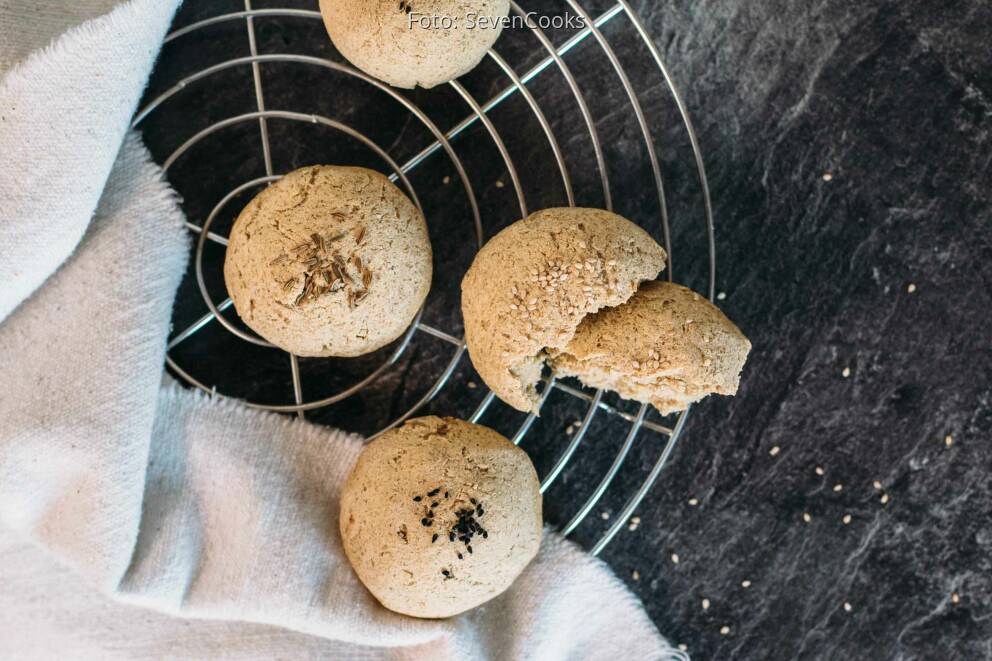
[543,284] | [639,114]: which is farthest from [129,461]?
[639,114]

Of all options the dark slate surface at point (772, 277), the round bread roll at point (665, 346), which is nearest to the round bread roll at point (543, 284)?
the round bread roll at point (665, 346)

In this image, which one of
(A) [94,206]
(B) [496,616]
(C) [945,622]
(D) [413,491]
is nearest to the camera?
(D) [413,491]

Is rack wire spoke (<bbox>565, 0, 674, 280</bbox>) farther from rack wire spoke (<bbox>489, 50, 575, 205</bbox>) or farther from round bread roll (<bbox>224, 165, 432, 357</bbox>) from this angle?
round bread roll (<bbox>224, 165, 432, 357</bbox>)

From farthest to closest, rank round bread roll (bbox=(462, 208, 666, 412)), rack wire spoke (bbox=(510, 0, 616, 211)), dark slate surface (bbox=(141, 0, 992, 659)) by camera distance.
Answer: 1. dark slate surface (bbox=(141, 0, 992, 659))
2. rack wire spoke (bbox=(510, 0, 616, 211))
3. round bread roll (bbox=(462, 208, 666, 412))

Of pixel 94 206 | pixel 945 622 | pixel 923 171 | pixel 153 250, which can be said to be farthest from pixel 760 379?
pixel 94 206

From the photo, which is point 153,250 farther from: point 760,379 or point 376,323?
point 760,379

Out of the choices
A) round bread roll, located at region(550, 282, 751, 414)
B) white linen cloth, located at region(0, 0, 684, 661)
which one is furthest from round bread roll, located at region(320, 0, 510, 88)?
round bread roll, located at region(550, 282, 751, 414)
